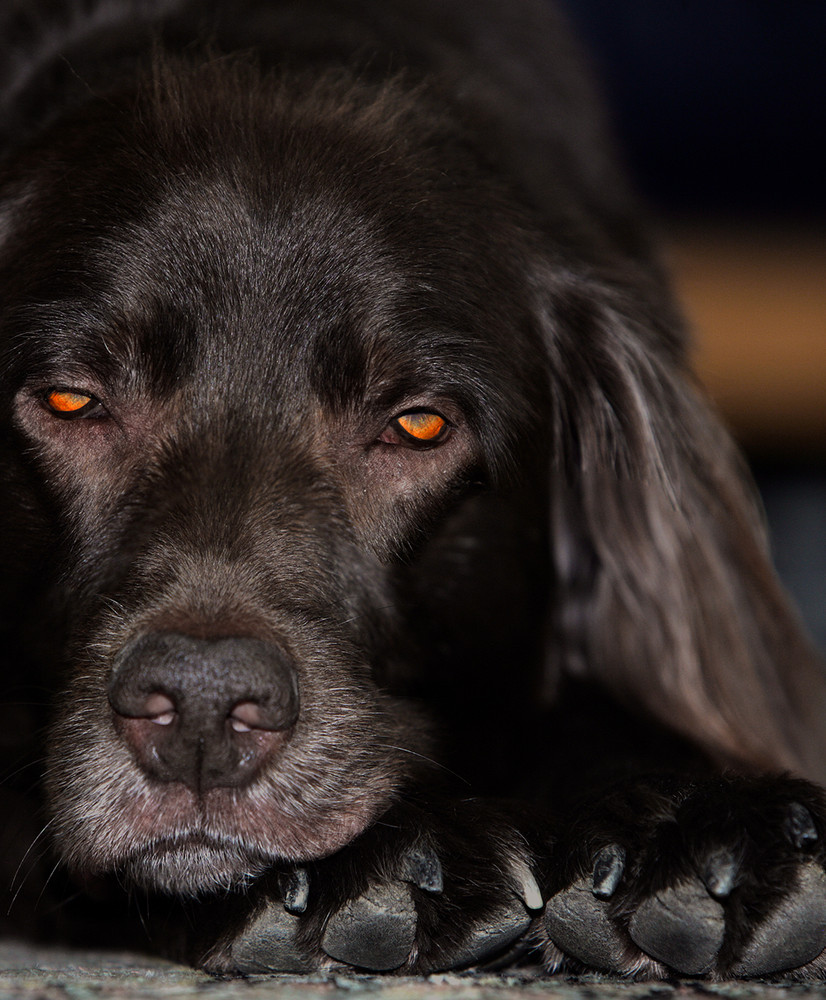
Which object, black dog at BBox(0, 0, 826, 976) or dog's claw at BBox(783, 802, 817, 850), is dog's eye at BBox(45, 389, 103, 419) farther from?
dog's claw at BBox(783, 802, 817, 850)

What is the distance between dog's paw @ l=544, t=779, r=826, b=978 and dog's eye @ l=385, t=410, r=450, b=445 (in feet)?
2.12

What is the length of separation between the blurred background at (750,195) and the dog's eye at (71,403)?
3.17m

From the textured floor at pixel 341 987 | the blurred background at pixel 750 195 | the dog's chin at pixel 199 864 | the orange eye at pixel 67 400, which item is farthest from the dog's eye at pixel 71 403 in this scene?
the blurred background at pixel 750 195

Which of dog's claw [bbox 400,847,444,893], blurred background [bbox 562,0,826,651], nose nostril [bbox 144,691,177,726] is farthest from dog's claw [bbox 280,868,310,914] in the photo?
blurred background [bbox 562,0,826,651]

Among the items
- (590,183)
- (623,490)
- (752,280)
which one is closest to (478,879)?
(623,490)

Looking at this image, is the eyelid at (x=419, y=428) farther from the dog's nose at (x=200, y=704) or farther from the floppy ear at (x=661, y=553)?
the dog's nose at (x=200, y=704)

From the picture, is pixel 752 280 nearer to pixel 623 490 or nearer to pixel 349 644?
pixel 623 490

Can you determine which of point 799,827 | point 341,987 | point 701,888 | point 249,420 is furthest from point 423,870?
point 249,420

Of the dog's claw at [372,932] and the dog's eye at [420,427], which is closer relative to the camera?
the dog's claw at [372,932]

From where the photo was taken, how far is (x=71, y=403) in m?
1.82

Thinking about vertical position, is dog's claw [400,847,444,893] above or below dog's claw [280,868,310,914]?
above

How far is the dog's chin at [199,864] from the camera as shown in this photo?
1.51m

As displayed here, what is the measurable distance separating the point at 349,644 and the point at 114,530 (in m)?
0.38

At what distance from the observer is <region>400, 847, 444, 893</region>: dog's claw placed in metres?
1.45
